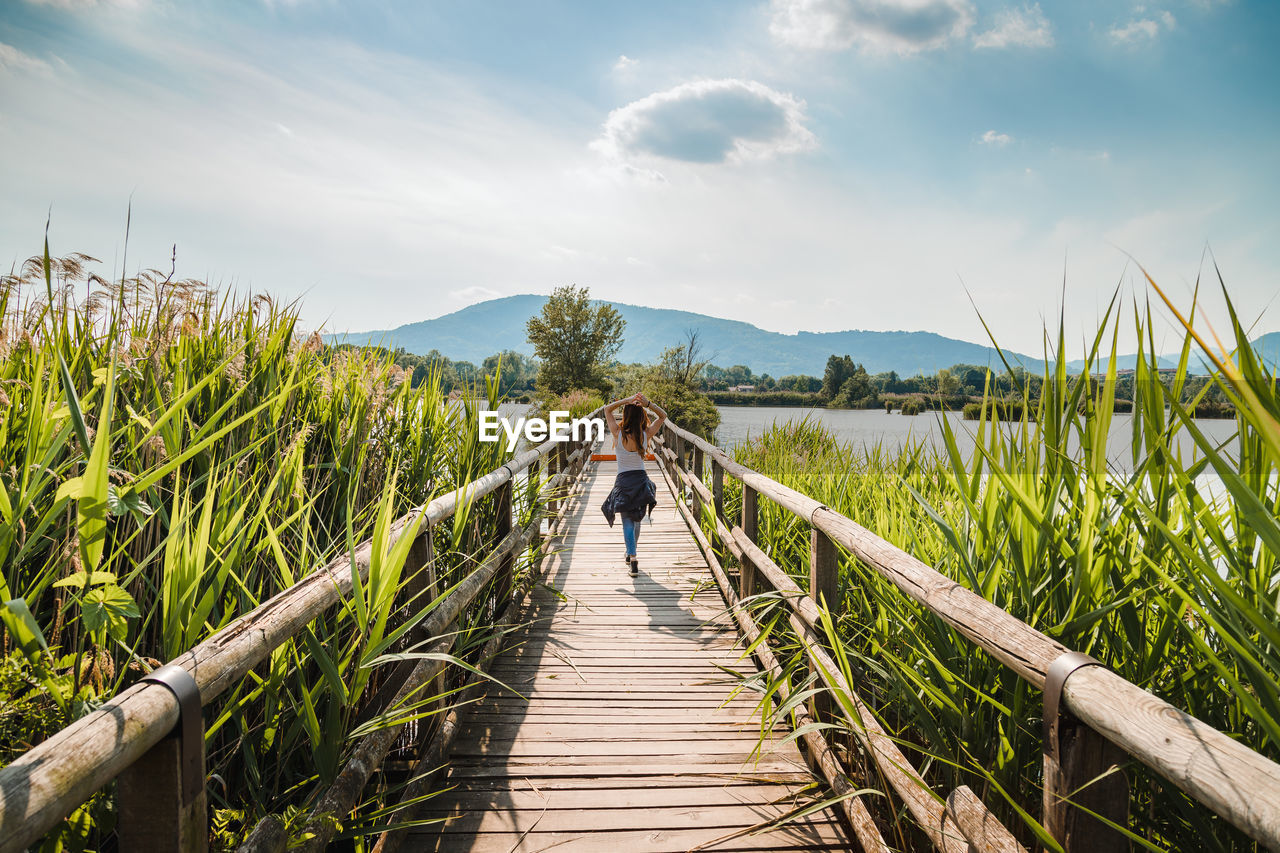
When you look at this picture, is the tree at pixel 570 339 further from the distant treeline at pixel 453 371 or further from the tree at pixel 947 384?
the tree at pixel 947 384

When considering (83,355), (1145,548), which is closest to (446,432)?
(83,355)

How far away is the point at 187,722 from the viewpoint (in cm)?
99

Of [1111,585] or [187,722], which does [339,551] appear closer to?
[187,722]

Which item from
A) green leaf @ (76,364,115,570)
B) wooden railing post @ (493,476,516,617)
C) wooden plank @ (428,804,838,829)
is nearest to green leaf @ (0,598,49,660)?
green leaf @ (76,364,115,570)

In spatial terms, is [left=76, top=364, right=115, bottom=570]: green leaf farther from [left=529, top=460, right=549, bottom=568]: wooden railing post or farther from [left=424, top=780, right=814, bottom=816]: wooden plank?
[left=529, top=460, right=549, bottom=568]: wooden railing post

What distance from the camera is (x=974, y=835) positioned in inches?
52.3

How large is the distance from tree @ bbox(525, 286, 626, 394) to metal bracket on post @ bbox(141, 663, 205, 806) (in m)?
35.2

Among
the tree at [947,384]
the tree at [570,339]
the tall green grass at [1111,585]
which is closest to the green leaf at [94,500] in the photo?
the tall green grass at [1111,585]

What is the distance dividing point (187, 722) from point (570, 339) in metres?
37.0

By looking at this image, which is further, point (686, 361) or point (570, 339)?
point (570, 339)

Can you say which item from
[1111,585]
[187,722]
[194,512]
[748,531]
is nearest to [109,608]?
[187,722]

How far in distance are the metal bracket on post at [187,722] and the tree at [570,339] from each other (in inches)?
1385

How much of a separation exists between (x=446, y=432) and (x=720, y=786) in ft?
6.94

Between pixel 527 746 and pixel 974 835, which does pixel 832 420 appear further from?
pixel 974 835
